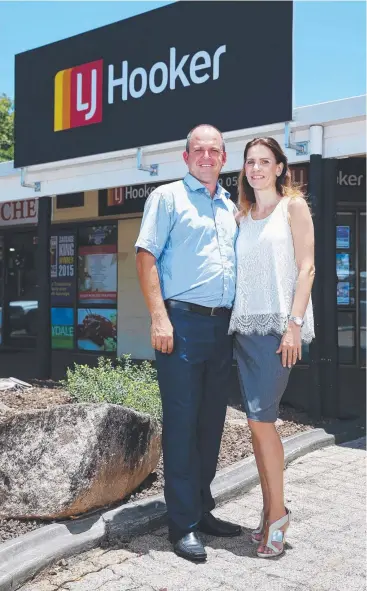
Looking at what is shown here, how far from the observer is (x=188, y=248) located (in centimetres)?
355

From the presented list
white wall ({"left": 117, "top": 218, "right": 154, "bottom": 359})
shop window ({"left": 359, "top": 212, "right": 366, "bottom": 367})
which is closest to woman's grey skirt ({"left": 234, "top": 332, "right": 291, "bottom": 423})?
shop window ({"left": 359, "top": 212, "right": 366, "bottom": 367})

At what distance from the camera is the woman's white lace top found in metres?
3.43

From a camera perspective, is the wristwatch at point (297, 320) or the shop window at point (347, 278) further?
the shop window at point (347, 278)

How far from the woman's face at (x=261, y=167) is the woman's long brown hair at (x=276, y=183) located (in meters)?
0.03

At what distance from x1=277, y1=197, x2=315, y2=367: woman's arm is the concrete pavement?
999mm

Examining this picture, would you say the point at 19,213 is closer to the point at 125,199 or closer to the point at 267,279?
the point at 125,199

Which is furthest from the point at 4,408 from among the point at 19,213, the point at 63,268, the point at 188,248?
the point at 19,213

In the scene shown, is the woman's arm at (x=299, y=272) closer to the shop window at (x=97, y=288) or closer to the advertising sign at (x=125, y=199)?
the advertising sign at (x=125, y=199)

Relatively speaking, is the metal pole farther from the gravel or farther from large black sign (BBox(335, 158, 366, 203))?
large black sign (BBox(335, 158, 366, 203))

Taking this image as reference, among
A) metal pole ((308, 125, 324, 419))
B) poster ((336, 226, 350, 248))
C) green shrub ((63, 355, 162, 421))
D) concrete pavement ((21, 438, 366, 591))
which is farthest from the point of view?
poster ((336, 226, 350, 248))

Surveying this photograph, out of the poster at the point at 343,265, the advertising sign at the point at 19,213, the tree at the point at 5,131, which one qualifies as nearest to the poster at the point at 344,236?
the poster at the point at 343,265

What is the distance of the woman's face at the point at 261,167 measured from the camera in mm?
3568

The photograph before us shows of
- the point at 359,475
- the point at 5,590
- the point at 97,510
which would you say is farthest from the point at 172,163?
the point at 5,590

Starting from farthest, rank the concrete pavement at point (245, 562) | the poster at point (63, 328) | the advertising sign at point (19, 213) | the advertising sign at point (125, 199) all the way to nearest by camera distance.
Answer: the advertising sign at point (19, 213)
the poster at point (63, 328)
the advertising sign at point (125, 199)
the concrete pavement at point (245, 562)
